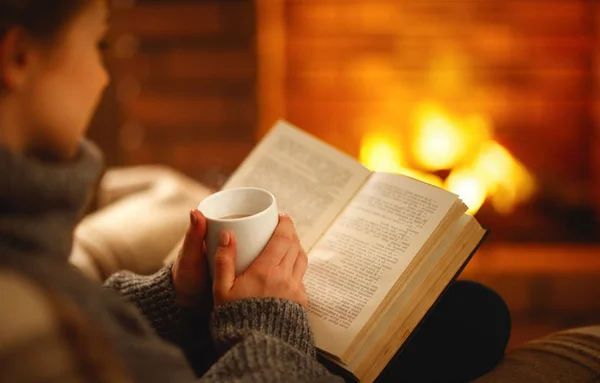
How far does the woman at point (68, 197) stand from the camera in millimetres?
471

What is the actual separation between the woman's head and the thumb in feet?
0.67

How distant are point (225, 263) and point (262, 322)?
0.24ft

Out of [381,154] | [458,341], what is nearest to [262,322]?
[458,341]

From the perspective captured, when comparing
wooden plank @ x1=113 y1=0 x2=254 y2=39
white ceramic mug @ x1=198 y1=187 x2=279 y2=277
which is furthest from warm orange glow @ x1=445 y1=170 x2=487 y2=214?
white ceramic mug @ x1=198 y1=187 x2=279 y2=277

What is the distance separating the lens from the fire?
2.20 metres

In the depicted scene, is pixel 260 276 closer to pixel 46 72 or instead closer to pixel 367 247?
pixel 367 247

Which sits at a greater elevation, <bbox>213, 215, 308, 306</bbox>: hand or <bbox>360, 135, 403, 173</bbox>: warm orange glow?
<bbox>360, 135, 403, 173</bbox>: warm orange glow

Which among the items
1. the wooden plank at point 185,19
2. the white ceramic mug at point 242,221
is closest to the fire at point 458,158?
the wooden plank at point 185,19

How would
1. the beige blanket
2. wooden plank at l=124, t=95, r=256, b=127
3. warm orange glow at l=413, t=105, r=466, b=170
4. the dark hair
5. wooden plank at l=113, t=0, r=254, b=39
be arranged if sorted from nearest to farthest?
1. the dark hair
2. the beige blanket
3. wooden plank at l=113, t=0, r=254, b=39
4. wooden plank at l=124, t=95, r=256, b=127
5. warm orange glow at l=413, t=105, r=466, b=170

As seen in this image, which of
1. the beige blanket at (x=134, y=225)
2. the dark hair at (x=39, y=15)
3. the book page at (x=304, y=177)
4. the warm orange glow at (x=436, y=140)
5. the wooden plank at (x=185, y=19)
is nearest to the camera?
the dark hair at (x=39, y=15)

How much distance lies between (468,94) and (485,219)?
1.59ft

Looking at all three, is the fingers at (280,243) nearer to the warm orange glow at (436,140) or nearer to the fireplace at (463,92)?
the fireplace at (463,92)

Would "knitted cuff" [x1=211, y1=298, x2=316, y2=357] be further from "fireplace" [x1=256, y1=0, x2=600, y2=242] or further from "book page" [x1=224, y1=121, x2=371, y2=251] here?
"fireplace" [x1=256, y1=0, x2=600, y2=242]

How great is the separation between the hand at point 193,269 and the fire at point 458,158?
153 cm
